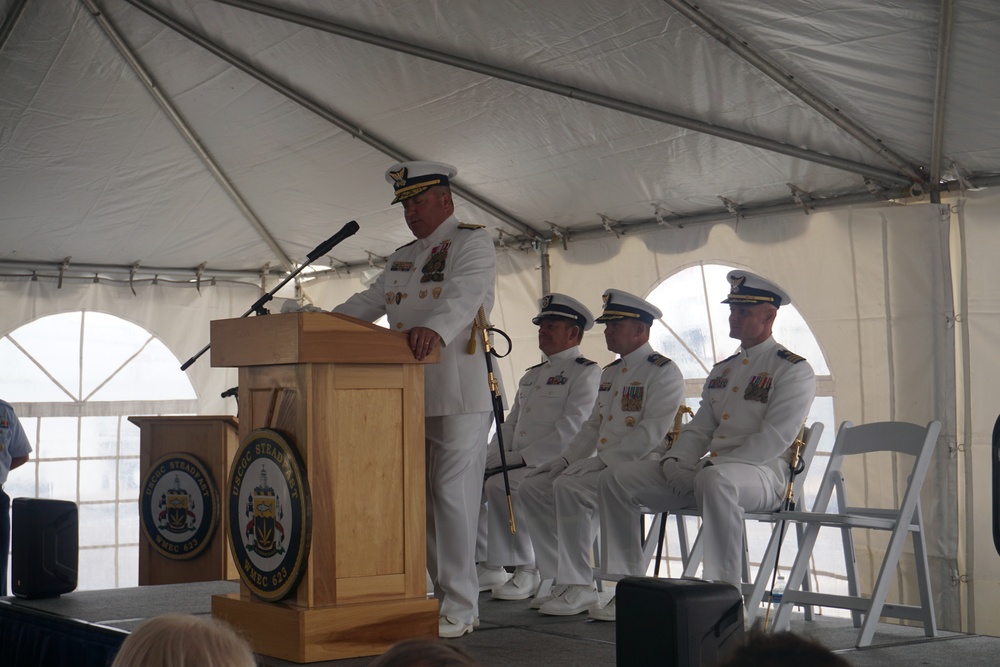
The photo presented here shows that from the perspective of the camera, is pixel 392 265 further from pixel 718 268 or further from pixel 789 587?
pixel 718 268

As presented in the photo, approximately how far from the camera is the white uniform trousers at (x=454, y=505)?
10.8ft

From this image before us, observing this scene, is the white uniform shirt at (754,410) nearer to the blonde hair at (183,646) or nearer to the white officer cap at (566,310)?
the white officer cap at (566,310)

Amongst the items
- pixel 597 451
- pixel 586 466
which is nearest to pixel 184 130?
pixel 597 451

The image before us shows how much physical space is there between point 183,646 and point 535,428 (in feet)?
13.5

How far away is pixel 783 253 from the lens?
562 cm

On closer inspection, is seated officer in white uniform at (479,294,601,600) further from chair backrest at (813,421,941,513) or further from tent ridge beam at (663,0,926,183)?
tent ridge beam at (663,0,926,183)

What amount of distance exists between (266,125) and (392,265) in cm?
316

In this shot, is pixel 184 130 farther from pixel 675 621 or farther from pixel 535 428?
pixel 675 621

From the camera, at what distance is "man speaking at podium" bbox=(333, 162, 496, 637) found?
3.27 meters

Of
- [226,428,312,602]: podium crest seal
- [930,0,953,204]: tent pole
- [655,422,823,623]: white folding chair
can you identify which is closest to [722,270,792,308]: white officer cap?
[655,422,823,623]: white folding chair

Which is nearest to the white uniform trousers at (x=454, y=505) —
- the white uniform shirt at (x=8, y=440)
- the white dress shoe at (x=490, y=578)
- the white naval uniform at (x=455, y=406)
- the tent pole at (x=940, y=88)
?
the white naval uniform at (x=455, y=406)

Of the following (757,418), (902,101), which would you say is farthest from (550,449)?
(902,101)

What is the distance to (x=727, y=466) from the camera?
12.5 feet

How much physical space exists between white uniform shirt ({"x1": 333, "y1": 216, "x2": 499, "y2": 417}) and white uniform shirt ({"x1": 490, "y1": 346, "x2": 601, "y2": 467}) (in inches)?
67.7
